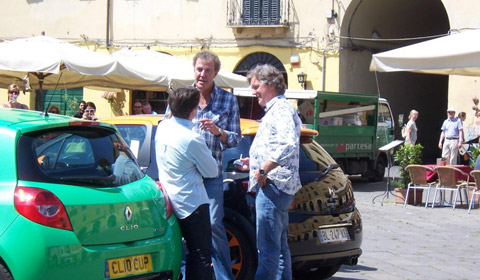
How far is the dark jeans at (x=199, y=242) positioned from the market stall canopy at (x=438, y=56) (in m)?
5.45

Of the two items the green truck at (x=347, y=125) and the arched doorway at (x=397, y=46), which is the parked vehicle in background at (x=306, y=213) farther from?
the arched doorway at (x=397, y=46)

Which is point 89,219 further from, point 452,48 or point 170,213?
point 452,48

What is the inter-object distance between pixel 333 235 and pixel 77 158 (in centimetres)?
249

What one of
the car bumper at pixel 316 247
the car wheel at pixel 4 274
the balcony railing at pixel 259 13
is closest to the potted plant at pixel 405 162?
the car bumper at pixel 316 247

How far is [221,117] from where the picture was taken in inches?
247

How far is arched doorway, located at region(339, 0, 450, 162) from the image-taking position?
25.3m

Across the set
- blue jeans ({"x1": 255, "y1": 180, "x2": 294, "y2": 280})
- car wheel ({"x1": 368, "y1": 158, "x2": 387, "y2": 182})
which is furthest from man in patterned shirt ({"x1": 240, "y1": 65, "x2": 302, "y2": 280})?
car wheel ({"x1": 368, "y1": 158, "x2": 387, "y2": 182})

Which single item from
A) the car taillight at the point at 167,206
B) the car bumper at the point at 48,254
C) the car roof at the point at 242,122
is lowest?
the car bumper at the point at 48,254

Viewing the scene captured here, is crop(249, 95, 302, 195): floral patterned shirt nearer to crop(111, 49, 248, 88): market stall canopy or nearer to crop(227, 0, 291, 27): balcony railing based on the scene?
crop(111, 49, 248, 88): market stall canopy

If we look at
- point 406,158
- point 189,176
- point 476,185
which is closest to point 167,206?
point 189,176

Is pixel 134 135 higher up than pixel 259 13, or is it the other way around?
pixel 259 13

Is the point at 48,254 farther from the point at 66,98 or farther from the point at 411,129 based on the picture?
the point at 66,98

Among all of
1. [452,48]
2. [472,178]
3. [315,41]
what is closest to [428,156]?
[315,41]

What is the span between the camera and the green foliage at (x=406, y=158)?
14.6 meters
